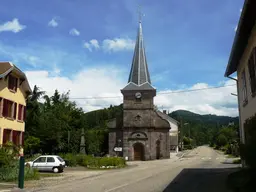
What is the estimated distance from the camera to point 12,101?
2667cm

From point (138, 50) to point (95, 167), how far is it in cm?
2813

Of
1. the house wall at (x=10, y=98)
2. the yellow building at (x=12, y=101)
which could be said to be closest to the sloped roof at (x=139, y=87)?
the yellow building at (x=12, y=101)

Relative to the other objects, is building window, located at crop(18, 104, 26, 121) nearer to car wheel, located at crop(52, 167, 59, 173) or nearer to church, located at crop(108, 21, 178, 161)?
car wheel, located at crop(52, 167, 59, 173)

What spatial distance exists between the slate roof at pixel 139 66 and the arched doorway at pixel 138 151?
10.0 metres

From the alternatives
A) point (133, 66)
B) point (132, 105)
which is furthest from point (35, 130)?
point (133, 66)

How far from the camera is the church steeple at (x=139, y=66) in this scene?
53875 mm

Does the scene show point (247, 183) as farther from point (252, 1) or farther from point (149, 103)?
point (149, 103)

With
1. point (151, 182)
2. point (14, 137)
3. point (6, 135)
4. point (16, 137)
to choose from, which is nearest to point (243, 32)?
point (151, 182)

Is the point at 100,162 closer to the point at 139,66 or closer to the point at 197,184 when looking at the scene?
the point at 197,184

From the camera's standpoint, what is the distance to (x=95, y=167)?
32781 mm

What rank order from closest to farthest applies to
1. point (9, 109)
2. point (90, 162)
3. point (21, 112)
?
point (9, 109) < point (21, 112) < point (90, 162)

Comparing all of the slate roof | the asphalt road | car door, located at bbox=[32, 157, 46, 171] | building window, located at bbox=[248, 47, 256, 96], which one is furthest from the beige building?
the slate roof

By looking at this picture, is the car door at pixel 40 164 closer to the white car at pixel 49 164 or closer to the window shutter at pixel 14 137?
the white car at pixel 49 164

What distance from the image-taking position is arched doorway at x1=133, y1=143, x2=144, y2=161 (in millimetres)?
50906
